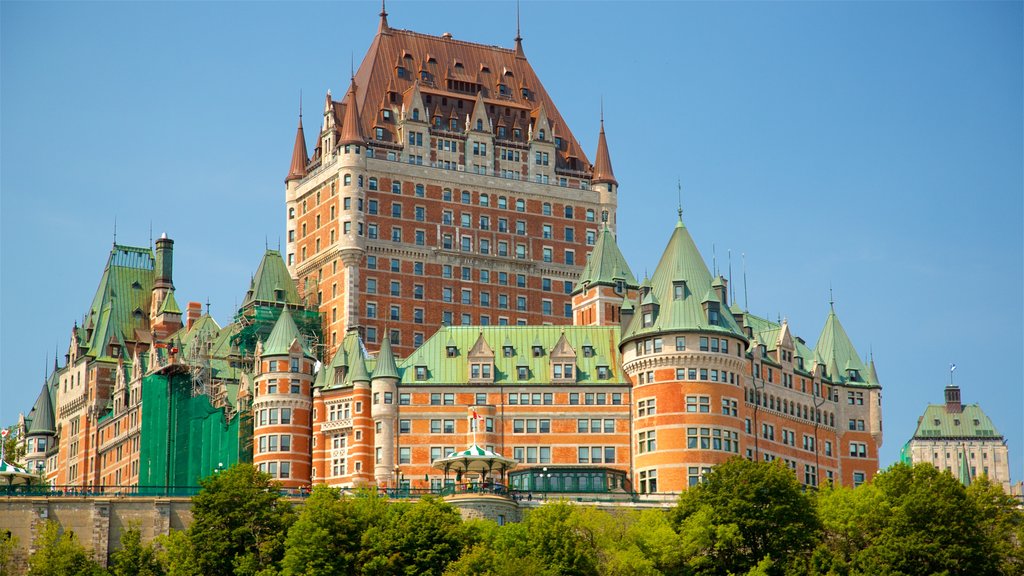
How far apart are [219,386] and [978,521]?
262 ft

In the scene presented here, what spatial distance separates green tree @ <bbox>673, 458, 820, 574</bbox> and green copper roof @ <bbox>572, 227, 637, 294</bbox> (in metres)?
42.4

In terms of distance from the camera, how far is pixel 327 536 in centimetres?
14388

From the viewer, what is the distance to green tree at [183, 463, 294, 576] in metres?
A: 146

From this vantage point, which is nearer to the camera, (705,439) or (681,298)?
(705,439)

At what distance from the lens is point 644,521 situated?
152 meters

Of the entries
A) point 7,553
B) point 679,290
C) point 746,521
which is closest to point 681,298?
point 679,290

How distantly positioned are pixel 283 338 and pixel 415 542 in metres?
46.0

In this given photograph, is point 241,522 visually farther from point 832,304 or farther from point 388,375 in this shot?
point 832,304

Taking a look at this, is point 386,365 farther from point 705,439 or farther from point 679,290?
point 705,439

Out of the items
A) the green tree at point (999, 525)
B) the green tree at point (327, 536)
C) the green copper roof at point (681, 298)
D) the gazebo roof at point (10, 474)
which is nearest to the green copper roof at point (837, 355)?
the green copper roof at point (681, 298)

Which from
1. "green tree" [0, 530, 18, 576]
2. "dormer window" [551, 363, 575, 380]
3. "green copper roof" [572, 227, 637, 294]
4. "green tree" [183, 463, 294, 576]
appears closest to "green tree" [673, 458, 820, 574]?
"dormer window" [551, 363, 575, 380]

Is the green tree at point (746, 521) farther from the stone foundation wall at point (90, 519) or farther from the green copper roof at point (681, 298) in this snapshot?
the stone foundation wall at point (90, 519)

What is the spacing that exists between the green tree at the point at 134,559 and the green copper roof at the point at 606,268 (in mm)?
56610

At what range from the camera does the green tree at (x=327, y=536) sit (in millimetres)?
143000
